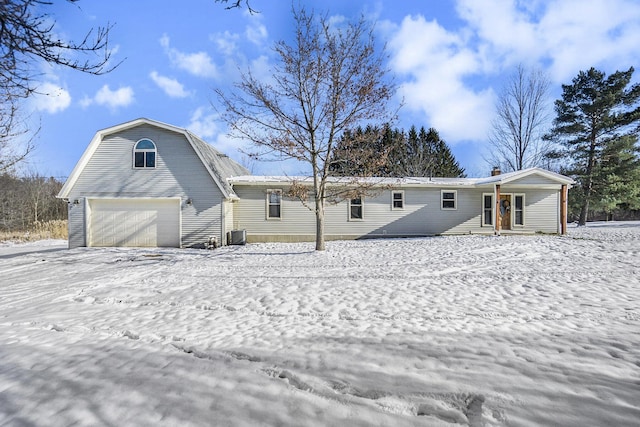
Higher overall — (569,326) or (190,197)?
(190,197)

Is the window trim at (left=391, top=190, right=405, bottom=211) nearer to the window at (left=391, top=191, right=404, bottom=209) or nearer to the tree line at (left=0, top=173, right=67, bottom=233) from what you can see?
the window at (left=391, top=191, right=404, bottom=209)

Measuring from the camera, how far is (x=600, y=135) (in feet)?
77.8

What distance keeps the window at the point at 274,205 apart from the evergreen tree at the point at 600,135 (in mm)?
22413

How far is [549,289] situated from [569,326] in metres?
2.56

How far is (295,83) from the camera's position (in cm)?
1230

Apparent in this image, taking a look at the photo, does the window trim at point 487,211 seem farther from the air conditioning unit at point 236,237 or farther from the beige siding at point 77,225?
the beige siding at point 77,225

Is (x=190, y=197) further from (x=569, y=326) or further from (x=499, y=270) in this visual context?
(x=569, y=326)

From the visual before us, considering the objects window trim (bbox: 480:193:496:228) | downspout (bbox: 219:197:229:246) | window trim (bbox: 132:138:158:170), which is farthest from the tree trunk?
window trim (bbox: 480:193:496:228)

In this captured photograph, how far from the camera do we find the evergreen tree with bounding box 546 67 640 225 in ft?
74.5

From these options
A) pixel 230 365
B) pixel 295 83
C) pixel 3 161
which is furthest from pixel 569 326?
pixel 3 161

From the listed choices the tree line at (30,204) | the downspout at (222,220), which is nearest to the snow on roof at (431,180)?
the downspout at (222,220)

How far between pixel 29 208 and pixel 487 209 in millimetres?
36726

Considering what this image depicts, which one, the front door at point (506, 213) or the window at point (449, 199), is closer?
the window at point (449, 199)

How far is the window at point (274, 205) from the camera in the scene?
1611 centimetres
